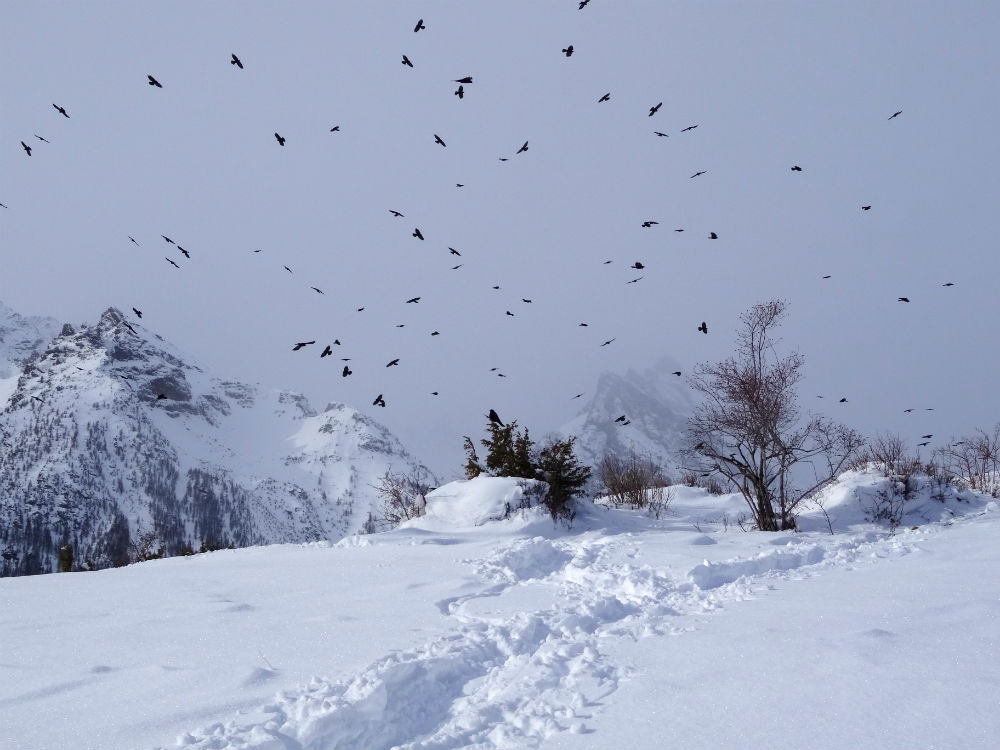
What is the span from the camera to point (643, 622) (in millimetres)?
5418

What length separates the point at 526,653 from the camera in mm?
4680

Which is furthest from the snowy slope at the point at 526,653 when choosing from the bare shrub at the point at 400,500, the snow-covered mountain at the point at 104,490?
the snow-covered mountain at the point at 104,490

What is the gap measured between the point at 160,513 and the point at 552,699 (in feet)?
594

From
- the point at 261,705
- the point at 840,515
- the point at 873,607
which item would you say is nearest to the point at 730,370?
the point at 840,515

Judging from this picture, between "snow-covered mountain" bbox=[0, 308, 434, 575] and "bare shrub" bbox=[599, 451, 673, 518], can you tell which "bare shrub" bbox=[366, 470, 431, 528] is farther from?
"snow-covered mountain" bbox=[0, 308, 434, 575]

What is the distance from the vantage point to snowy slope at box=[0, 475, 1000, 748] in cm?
321

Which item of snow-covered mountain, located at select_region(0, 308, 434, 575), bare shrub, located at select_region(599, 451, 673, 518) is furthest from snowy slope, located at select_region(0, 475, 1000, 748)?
snow-covered mountain, located at select_region(0, 308, 434, 575)

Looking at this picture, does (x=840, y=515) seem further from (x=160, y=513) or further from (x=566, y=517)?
(x=160, y=513)

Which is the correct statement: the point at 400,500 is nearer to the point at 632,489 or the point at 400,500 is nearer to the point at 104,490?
the point at 632,489

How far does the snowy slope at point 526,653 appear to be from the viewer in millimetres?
3205

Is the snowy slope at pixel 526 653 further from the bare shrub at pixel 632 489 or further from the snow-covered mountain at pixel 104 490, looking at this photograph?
the snow-covered mountain at pixel 104 490

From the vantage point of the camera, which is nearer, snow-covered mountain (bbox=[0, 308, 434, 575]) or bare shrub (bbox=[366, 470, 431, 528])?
bare shrub (bbox=[366, 470, 431, 528])

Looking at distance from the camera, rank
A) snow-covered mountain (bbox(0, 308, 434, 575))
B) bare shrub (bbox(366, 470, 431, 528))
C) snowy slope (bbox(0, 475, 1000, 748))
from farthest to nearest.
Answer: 1. snow-covered mountain (bbox(0, 308, 434, 575))
2. bare shrub (bbox(366, 470, 431, 528))
3. snowy slope (bbox(0, 475, 1000, 748))

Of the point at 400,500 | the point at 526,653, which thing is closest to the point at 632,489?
the point at 400,500
